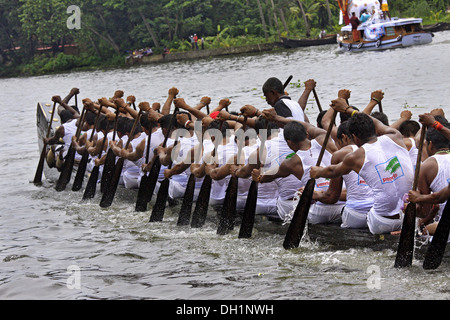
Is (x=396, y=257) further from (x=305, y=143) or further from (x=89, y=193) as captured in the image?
(x=89, y=193)

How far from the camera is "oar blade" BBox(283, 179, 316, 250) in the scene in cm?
766

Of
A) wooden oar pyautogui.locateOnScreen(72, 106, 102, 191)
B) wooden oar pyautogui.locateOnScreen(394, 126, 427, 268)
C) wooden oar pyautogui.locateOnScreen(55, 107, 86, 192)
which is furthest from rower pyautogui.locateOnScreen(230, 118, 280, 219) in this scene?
wooden oar pyautogui.locateOnScreen(55, 107, 86, 192)

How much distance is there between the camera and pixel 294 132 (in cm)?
768

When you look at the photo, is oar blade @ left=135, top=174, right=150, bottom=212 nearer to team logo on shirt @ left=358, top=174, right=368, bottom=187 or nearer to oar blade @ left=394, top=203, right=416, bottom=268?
team logo on shirt @ left=358, top=174, right=368, bottom=187

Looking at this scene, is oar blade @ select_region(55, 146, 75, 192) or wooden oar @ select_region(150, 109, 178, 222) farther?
oar blade @ select_region(55, 146, 75, 192)

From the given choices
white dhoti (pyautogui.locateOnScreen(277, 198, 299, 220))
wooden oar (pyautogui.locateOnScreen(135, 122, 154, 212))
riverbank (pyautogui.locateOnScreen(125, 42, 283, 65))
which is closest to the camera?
white dhoti (pyautogui.locateOnScreen(277, 198, 299, 220))

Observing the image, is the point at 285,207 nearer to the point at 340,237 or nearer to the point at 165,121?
the point at 340,237

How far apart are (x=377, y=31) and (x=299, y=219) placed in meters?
31.9

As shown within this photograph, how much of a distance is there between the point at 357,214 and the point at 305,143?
950 mm

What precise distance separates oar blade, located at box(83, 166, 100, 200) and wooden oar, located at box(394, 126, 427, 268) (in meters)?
6.80

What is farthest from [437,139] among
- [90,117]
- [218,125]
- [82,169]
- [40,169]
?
[40,169]

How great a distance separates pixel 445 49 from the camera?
33.8 m

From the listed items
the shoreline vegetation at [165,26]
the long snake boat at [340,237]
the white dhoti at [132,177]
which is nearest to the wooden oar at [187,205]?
the long snake boat at [340,237]
